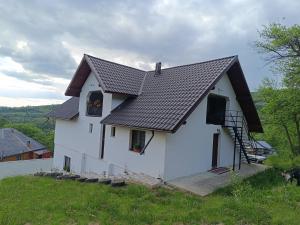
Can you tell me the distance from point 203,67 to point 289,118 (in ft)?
52.0

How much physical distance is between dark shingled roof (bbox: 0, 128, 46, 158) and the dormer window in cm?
2691

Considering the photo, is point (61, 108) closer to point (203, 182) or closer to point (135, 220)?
point (203, 182)

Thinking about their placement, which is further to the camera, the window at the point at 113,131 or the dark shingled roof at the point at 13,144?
the dark shingled roof at the point at 13,144

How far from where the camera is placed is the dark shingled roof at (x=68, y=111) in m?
20.2

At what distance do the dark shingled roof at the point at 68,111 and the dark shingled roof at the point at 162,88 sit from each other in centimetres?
163

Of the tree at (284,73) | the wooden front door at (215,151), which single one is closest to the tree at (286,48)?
the tree at (284,73)

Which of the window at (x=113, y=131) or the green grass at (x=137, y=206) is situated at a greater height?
the window at (x=113, y=131)

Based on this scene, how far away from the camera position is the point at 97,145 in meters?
17.4

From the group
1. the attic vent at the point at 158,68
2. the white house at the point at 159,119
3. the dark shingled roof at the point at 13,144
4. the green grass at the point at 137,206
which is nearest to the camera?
the green grass at the point at 137,206

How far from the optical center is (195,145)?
14070 millimetres

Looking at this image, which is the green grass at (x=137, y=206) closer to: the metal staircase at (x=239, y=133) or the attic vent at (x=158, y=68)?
the metal staircase at (x=239, y=133)

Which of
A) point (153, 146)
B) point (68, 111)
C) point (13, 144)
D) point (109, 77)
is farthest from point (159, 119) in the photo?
point (13, 144)

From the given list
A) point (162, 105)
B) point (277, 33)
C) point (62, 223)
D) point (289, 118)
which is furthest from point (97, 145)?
A: point (289, 118)

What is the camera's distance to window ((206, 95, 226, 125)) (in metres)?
15.3
